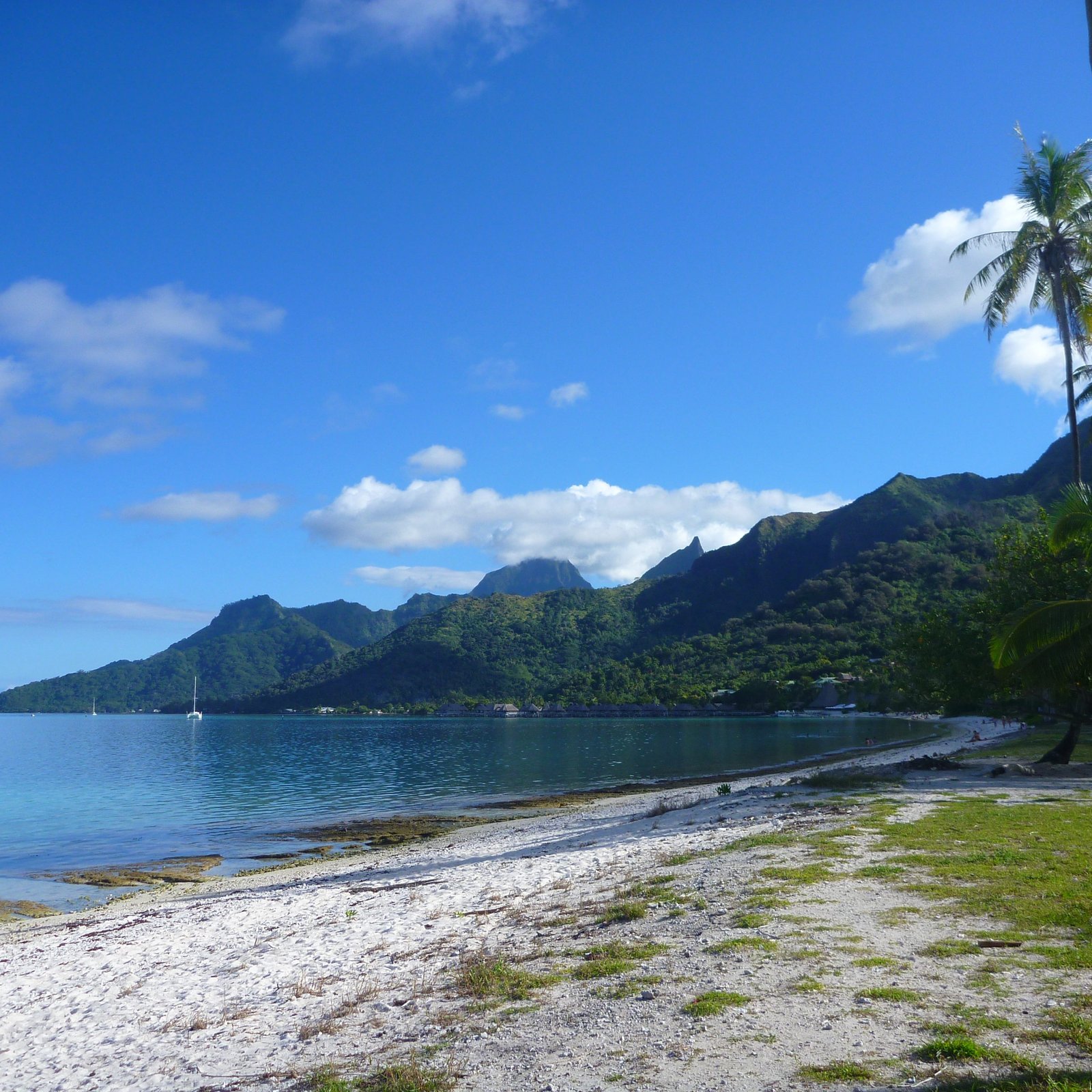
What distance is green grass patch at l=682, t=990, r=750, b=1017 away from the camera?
6.45 meters

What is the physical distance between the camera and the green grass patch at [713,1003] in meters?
6.45

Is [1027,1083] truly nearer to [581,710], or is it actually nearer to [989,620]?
[989,620]

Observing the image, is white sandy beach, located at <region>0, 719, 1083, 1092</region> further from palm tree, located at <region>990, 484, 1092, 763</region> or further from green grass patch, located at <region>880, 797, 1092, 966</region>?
palm tree, located at <region>990, 484, 1092, 763</region>

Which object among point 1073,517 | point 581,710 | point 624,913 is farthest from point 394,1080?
point 581,710

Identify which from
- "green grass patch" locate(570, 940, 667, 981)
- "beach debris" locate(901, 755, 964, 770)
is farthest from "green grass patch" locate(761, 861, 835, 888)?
"beach debris" locate(901, 755, 964, 770)

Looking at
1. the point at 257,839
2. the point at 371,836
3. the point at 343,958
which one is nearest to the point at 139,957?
the point at 343,958

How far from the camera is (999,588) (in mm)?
26188

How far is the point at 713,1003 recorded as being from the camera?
6594 millimetres

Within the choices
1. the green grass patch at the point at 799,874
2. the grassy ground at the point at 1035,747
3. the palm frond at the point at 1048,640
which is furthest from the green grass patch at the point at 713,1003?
the grassy ground at the point at 1035,747

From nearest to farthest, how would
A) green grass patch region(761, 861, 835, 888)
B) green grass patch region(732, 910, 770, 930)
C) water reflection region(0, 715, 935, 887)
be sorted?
green grass patch region(732, 910, 770, 930)
green grass patch region(761, 861, 835, 888)
water reflection region(0, 715, 935, 887)

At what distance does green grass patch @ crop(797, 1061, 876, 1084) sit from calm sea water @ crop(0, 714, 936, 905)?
2207 cm

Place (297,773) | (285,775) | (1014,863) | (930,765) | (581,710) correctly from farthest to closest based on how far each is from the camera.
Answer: (581,710), (297,773), (285,775), (930,765), (1014,863)

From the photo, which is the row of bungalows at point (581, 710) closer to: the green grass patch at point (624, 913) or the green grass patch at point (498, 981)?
the green grass patch at point (624, 913)

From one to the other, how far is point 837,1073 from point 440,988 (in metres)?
4.40
